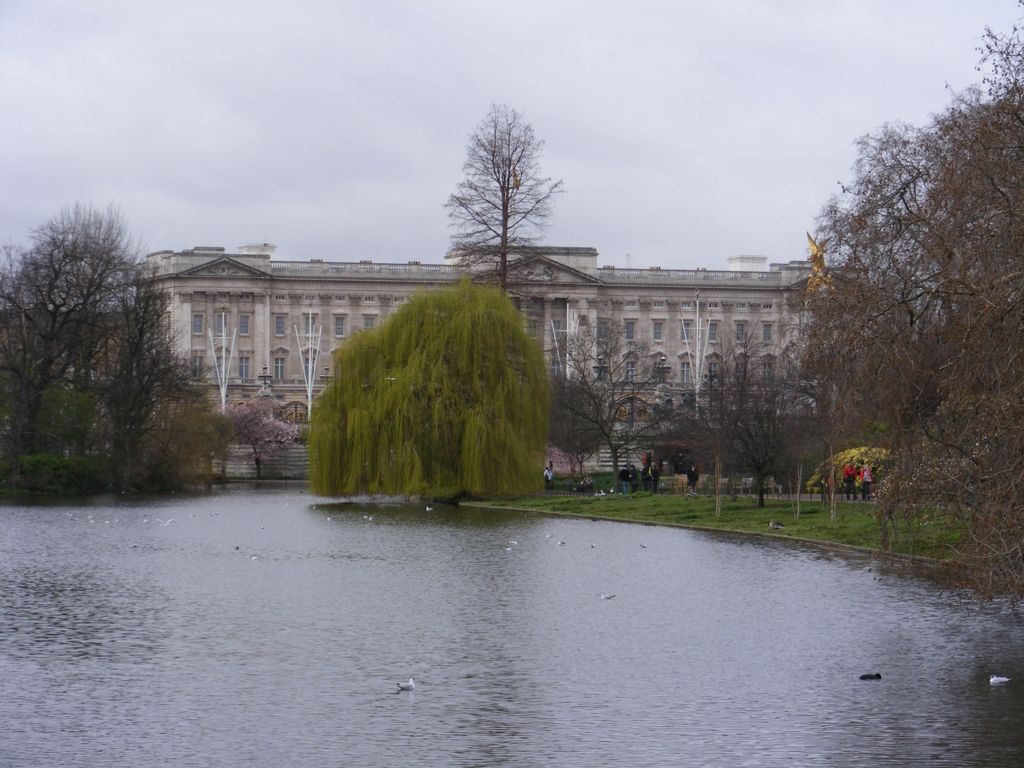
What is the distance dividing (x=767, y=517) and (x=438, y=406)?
1489 cm

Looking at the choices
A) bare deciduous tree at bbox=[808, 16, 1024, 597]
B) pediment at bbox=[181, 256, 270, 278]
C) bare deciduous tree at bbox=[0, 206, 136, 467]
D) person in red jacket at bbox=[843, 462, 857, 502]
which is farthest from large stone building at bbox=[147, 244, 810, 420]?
bare deciduous tree at bbox=[808, 16, 1024, 597]

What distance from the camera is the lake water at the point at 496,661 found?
13422 millimetres

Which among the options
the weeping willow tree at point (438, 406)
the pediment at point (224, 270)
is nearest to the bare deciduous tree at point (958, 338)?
the weeping willow tree at point (438, 406)

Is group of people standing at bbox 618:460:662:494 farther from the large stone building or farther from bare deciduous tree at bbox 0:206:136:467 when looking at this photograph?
the large stone building

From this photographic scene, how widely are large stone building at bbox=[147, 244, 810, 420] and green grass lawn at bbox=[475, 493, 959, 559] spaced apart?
268 ft

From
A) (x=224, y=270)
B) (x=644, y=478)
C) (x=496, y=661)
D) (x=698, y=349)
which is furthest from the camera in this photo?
(x=224, y=270)

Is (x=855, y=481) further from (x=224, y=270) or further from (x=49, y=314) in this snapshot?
(x=224, y=270)

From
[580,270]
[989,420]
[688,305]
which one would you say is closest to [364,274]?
[580,270]

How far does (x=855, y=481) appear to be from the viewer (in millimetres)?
49156

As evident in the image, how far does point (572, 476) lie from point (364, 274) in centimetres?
7096

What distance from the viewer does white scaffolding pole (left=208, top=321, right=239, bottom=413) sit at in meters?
122

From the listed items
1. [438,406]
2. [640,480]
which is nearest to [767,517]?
[438,406]

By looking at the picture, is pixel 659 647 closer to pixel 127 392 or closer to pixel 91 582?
pixel 91 582

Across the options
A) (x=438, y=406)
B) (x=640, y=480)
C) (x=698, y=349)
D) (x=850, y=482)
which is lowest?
(x=850, y=482)
